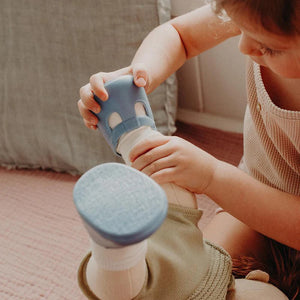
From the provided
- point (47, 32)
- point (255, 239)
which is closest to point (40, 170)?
point (47, 32)

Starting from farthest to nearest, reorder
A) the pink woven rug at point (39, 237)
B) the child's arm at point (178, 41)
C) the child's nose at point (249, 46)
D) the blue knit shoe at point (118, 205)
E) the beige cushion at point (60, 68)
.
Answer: the beige cushion at point (60, 68)
the pink woven rug at point (39, 237)
the child's arm at point (178, 41)
the child's nose at point (249, 46)
the blue knit shoe at point (118, 205)

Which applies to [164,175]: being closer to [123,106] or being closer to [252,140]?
[123,106]

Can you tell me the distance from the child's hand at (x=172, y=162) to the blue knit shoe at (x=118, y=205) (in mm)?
138

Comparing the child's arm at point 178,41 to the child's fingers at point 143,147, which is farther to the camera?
the child's arm at point 178,41

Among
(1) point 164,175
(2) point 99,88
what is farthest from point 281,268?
(2) point 99,88

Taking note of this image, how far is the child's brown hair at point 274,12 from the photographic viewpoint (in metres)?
0.41

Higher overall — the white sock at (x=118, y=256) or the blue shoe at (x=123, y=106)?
the blue shoe at (x=123, y=106)

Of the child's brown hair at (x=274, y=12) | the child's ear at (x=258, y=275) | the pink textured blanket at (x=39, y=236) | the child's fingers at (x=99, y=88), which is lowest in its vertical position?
the pink textured blanket at (x=39, y=236)

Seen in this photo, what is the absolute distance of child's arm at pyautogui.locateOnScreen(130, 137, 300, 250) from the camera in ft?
1.85

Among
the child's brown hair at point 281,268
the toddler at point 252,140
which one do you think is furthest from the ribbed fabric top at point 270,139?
the child's brown hair at point 281,268

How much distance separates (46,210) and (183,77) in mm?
447

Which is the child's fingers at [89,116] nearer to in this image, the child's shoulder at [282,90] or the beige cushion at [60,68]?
the child's shoulder at [282,90]

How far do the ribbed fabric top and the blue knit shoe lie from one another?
274 mm

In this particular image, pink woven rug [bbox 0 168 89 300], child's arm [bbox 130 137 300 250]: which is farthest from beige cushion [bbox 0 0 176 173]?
child's arm [bbox 130 137 300 250]
